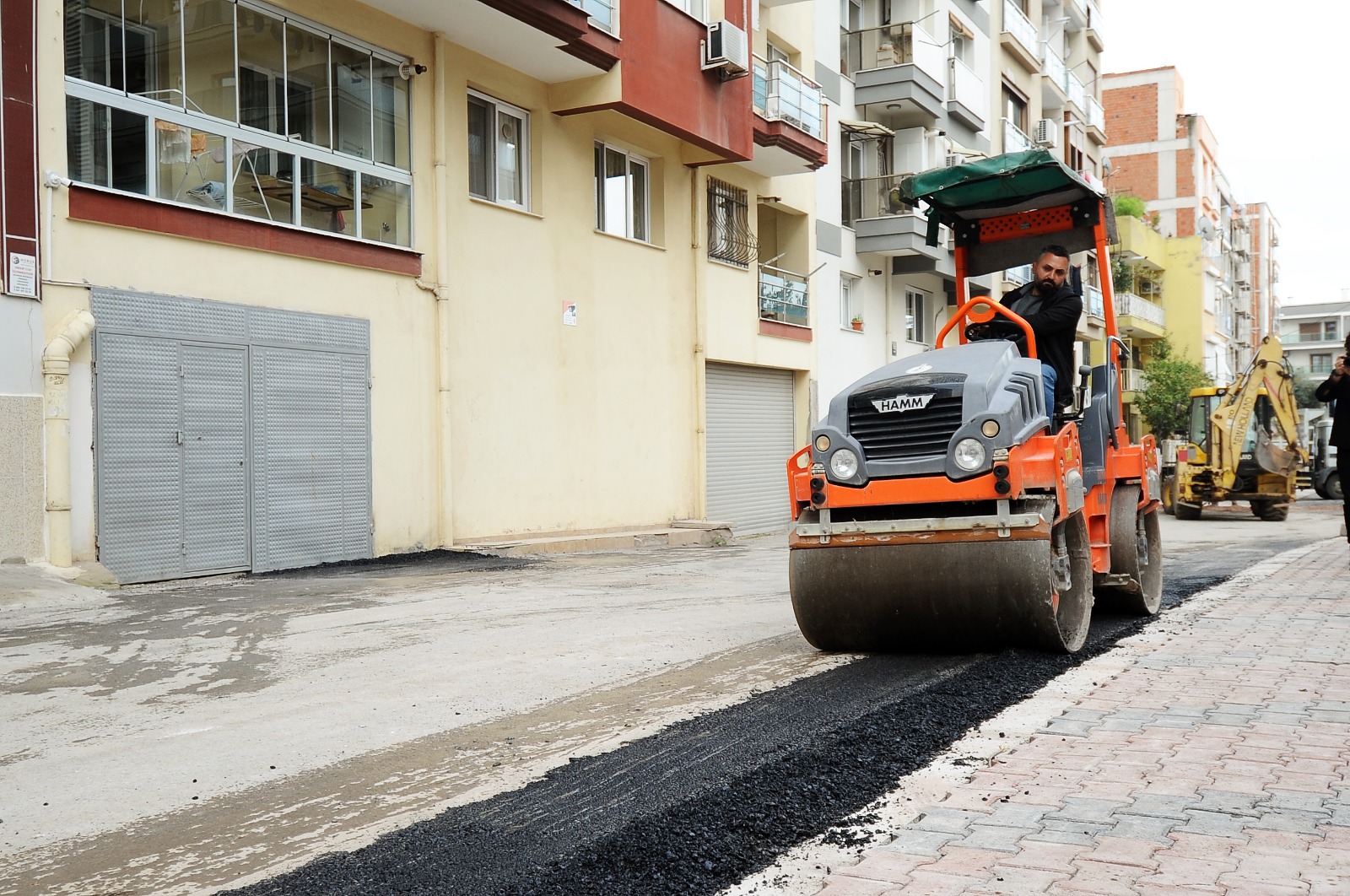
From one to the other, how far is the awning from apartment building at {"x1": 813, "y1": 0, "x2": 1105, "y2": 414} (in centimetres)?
4

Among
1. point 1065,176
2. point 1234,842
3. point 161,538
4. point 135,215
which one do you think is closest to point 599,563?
point 161,538

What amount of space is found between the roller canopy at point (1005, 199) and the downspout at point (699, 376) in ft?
39.0

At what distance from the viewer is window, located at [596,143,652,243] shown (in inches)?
773

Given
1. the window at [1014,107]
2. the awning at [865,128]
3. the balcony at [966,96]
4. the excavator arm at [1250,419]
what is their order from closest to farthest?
the excavator arm at [1250,419] → the awning at [865,128] → the balcony at [966,96] → the window at [1014,107]

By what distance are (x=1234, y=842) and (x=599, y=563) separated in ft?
38.0

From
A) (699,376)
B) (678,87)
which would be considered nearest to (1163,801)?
(678,87)

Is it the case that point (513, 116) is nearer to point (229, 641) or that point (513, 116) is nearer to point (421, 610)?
point (421, 610)

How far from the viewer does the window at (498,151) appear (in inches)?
667

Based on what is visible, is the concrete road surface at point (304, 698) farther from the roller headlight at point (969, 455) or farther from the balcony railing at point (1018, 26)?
the balcony railing at point (1018, 26)

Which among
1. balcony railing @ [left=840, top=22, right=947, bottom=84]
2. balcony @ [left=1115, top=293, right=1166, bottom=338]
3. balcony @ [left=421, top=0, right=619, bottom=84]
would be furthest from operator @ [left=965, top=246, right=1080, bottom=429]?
balcony @ [left=1115, top=293, right=1166, bottom=338]

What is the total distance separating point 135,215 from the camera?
469 inches

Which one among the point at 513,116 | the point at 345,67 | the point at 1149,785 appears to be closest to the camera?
the point at 1149,785

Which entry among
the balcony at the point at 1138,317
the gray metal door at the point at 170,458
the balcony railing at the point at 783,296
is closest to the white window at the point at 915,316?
the balcony railing at the point at 783,296

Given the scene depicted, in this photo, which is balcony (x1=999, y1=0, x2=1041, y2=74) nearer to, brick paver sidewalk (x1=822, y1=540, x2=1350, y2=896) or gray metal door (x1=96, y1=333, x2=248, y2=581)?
gray metal door (x1=96, y1=333, x2=248, y2=581)
